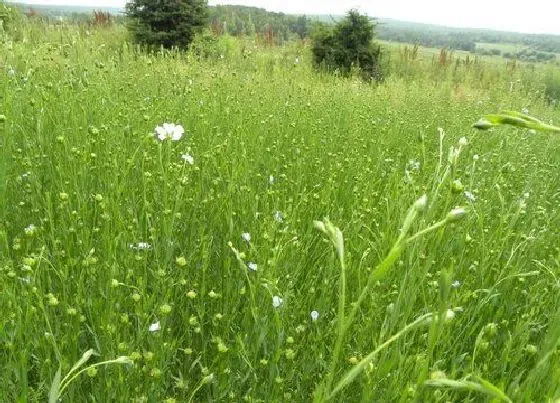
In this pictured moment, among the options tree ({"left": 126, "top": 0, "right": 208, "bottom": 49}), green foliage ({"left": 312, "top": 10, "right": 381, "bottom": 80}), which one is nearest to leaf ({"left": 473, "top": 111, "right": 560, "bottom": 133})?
tree ({"left": 126, "top": 0, "right": 208, "bottom": 49})

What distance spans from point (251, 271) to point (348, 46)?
9.50 meters

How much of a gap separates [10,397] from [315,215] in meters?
1.43

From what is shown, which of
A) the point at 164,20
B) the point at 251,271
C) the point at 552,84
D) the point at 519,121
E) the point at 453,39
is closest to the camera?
the point at 519,121

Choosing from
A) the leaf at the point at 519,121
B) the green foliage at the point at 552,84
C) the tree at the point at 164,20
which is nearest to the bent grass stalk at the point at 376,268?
the leaf at the point at 519,121

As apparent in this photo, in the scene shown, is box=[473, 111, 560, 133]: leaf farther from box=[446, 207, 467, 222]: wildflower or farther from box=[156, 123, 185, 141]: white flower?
box=[156, 123, 185, 141]: white flower

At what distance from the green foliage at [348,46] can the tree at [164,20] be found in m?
2.53

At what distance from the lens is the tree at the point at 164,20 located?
9617mm

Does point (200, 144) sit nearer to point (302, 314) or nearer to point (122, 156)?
point (122, 156)

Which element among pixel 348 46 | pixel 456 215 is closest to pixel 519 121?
pixel 456 215

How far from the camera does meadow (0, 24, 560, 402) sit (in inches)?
49.0

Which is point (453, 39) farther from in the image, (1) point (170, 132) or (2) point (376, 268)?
(2) point (376, 268)

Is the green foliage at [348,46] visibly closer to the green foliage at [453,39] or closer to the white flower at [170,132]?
the green foliage at [453,39]

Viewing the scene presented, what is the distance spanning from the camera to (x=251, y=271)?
1916 millimetres

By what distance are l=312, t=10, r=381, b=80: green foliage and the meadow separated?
6.91m
